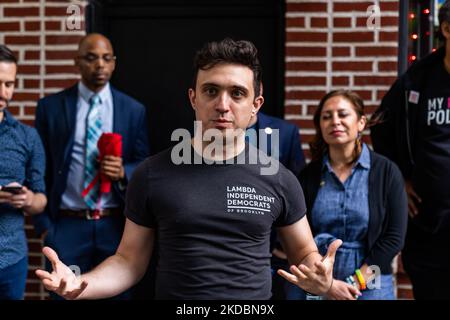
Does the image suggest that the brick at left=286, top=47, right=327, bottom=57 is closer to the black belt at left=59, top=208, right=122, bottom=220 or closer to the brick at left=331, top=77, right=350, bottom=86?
the brick at left=331, top=77, right=350, bottom=86

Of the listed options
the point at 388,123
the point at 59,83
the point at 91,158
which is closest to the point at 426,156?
the point at 388,123

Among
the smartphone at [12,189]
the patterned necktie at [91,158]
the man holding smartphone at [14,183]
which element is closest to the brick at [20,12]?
the patterned necktie at [91,158]

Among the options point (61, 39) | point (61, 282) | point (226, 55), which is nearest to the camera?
point (61, 282)

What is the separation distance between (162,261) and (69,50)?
95.0 inches

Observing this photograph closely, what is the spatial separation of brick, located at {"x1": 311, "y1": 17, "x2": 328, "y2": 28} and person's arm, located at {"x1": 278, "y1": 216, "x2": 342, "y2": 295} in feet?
6.76

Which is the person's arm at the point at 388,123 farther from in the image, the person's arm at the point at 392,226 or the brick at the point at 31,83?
the brick at the point at 31,83

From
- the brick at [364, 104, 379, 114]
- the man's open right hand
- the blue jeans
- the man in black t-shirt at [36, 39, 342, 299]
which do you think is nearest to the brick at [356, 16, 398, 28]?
the brick at [364, 104, 379, 114]

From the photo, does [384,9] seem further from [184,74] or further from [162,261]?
[162,261]

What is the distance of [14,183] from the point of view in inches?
121

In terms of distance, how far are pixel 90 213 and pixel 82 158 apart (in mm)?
324

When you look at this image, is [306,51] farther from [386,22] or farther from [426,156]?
[426,156]

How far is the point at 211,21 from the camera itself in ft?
14.1

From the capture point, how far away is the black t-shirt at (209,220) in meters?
2.08
